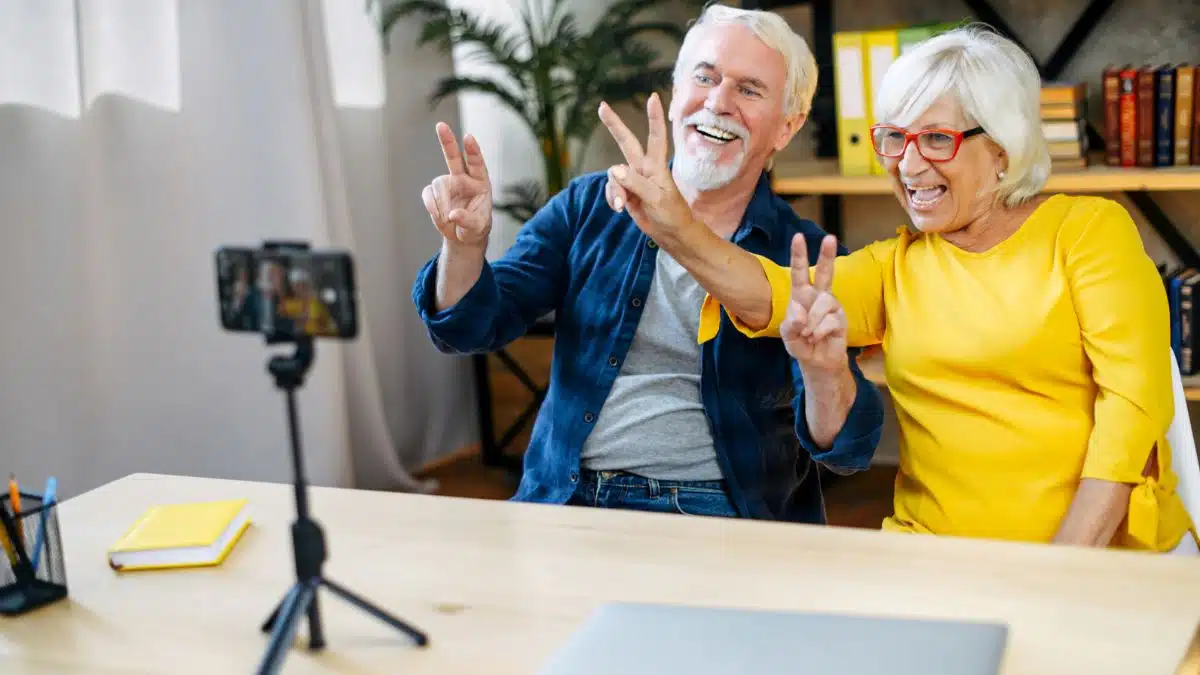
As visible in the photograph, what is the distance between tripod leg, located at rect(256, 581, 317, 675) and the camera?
2.95 ft

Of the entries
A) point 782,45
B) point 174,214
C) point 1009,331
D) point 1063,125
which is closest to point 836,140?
point 1063,125

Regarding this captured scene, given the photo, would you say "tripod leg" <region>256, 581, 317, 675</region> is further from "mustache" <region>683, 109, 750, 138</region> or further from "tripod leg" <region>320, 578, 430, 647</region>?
"mustache" <region>683, 109, 750, 138</region>

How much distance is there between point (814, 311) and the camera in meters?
1.29

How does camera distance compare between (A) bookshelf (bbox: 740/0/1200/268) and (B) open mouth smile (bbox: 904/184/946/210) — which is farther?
(A) bookshelf (bbox: 740/0/1200/268)

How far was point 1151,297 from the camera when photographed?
1438mm

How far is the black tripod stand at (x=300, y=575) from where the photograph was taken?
0.87 meters

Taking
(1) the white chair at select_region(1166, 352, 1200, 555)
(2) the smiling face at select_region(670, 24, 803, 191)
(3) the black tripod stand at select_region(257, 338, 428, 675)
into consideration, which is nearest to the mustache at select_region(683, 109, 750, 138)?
(2) the smiling face at select_region(670, 24, 803, 191)

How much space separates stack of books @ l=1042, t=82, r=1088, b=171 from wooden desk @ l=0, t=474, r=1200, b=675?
6.42 ft

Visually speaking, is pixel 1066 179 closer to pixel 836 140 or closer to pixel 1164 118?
pixel 1164 118

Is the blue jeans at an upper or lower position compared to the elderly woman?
lower

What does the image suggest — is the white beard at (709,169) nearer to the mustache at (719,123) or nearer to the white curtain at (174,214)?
the mustache at (719,123)

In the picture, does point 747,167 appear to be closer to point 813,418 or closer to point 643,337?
point 643,337

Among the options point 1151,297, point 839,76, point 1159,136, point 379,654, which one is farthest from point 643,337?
point 1159,136

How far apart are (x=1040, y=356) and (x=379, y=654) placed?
819mm
